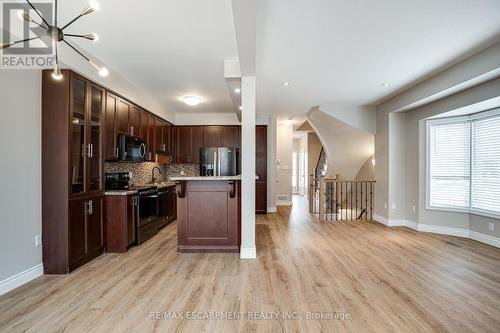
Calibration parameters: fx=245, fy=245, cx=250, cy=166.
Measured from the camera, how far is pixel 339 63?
3.52 metres

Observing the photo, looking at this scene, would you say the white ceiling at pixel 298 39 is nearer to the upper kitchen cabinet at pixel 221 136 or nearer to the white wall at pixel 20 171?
the white wall at pixel 20 171

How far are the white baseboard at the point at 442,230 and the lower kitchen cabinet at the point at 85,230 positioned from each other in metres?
5.41

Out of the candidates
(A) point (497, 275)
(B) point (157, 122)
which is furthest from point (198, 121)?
(A) point (497, 275)

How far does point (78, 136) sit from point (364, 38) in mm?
3657

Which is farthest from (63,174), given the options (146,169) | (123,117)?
(146,169)

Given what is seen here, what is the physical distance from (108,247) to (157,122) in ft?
9.55

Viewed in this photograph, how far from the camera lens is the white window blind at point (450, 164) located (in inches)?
175

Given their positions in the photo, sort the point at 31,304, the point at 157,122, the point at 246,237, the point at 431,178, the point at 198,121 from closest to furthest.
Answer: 1. the point at 31,304
2. the point at 246,237
3. the point at 431,178
4. the point at 157,122
5. the point at 198,121

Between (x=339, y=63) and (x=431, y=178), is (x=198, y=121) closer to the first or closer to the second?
(x=339, y=63)

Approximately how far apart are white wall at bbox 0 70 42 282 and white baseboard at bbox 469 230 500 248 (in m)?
6.37

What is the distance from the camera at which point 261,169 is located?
6.81m

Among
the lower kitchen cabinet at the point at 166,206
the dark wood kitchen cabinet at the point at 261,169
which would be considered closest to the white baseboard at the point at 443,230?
the dark wood kitchen cabinet at the point at 261,169

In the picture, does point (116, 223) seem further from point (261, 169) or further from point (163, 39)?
point (261, 169)

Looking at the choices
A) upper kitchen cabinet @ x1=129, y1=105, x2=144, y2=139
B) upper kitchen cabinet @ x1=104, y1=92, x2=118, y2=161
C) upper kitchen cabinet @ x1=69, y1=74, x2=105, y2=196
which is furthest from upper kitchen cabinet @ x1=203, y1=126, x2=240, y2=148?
upper kitchen cabinet @ x1=69, y1=74, x2=105, y2=196
